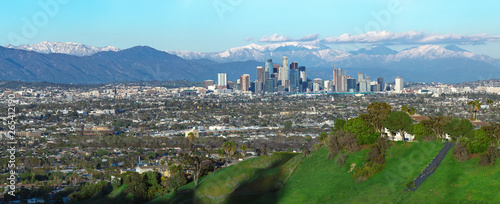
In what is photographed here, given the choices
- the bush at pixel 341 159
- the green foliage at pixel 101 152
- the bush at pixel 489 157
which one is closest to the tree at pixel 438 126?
the bush at pixel 341 159

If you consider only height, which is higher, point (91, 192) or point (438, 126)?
point (438, 126)

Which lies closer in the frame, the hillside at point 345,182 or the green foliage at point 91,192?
the hillside at point 345,182

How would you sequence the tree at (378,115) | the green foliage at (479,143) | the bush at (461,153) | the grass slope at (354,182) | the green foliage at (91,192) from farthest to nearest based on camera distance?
the green foliage at (91,192) < the tree at (378,115) < the bush at (461,153) < the green foliage at (479,143) < the grass slope at (354,182)

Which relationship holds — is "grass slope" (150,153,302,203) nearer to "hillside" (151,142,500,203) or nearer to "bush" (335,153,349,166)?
"hillside" (151,142,500,203)

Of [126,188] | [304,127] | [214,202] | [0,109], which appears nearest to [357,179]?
[214,202]

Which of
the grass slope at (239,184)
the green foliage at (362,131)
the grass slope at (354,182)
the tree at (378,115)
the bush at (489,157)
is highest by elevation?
the tree at (378,115)

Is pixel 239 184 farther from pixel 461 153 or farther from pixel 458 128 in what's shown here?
pixel 461 153

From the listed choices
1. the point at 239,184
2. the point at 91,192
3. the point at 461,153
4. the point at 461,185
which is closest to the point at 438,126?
the point at 461,153

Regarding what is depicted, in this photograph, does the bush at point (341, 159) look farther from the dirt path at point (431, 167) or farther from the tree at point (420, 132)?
the dirt path at point (431, 167)

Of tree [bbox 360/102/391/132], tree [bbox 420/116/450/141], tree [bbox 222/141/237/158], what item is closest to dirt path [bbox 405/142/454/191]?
tree [bbox 420/116/450/141]
